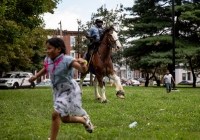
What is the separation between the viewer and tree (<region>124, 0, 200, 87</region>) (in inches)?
1564

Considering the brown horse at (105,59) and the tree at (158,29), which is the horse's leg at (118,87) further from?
the tree at (158,29)

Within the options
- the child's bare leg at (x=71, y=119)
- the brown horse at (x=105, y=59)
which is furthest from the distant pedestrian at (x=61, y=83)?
the brown horse at (x=105, y=59)

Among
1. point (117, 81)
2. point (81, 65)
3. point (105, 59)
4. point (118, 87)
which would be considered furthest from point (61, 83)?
point (105, 59)

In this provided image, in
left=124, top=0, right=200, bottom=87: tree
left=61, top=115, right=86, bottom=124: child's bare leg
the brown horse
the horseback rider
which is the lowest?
left=61, top=115, right=86, bottom=124: child's bare leg

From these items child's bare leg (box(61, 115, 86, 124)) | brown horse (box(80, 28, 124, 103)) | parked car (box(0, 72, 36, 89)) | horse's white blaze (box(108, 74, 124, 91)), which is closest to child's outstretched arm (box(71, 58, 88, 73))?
child's bare leg (box(61, 115, 86, 124))

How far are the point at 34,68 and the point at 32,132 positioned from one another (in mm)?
44400

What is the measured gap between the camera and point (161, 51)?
137 feet

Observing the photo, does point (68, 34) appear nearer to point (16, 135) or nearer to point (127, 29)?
point (127, 29)

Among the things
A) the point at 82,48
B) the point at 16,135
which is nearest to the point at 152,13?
the point at 82,48

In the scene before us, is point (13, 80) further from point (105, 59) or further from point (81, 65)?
point (81, 65)

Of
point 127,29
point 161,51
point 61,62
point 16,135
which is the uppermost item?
point 127,29

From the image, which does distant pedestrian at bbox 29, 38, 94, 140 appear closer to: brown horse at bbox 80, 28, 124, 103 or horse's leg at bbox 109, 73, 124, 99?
horse's leg at bbox 109, 73, 124, 99

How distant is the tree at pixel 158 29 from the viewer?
39.7 metres

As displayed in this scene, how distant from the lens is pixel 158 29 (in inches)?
1683
